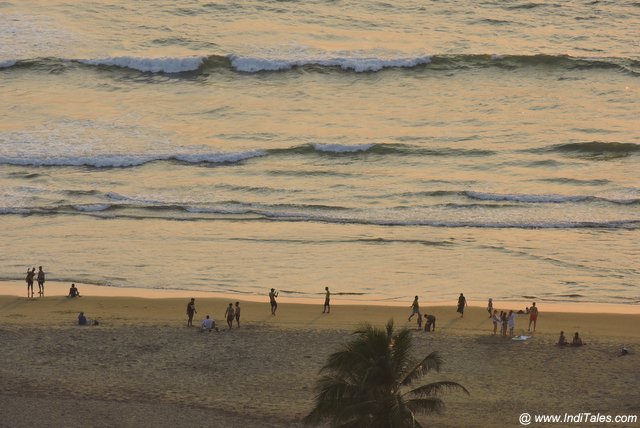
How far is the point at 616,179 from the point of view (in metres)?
41.8

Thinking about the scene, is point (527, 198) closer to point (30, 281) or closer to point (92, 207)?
point (92, 207)

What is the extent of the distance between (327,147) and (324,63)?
9.93 metres

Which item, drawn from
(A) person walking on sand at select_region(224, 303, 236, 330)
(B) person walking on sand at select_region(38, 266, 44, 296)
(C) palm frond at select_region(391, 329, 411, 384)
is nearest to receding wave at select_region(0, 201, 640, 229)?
(B) person walking on sand at select_region(38, 266, 44, 296)

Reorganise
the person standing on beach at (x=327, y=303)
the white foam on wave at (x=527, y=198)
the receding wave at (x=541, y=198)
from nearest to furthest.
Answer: the person standing on beach at (x=327, y=303), the receding wave at (x=541, y=198), the white foam on wave at (x=527, y=198)

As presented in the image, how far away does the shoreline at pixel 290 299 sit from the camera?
2914cm

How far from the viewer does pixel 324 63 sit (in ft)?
178

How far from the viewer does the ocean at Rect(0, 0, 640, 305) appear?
32906mm

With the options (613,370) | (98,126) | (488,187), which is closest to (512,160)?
(488,187)

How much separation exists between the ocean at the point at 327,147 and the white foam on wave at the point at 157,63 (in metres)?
0.09

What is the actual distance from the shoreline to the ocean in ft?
1.44

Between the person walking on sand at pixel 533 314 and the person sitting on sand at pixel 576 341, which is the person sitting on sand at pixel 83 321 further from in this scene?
the person sitting on sand at pixel 576 341

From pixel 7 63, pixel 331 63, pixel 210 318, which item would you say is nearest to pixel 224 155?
pixel 331 63

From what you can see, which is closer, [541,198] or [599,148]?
[541,198]

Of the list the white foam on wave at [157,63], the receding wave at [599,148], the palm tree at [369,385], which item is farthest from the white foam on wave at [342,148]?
the palm tree at [369,385]
